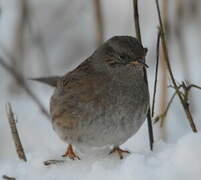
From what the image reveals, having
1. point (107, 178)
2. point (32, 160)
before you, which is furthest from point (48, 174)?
point (107, 178)

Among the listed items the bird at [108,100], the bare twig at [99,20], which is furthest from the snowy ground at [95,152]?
the bare twig at [99,20]

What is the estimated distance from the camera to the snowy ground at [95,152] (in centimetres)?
254

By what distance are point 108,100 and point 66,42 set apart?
14.0 feet

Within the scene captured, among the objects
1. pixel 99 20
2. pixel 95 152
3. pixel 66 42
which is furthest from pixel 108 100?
pixel 66 42

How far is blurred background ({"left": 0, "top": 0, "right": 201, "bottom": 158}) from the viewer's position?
17.6 feet

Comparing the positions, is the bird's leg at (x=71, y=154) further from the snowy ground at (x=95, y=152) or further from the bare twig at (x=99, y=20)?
the bare twig at (x=99, y=20)

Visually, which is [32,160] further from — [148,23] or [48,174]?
[148,23]

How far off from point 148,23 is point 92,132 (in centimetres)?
414

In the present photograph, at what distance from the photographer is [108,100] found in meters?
3.46

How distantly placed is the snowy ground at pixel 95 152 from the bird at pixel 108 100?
126mm

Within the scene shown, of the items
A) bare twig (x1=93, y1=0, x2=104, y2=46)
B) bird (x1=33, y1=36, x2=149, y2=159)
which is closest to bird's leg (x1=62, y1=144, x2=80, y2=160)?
bird (x1=33, y1=36, x2=149, y2=159)

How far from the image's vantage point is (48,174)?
118 inches

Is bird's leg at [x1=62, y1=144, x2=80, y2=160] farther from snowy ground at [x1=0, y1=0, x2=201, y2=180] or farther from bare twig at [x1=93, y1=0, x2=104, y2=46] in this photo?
bare twig at [x1=93, y1=0, x2=104, y2=46]

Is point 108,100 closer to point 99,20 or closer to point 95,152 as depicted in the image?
point 95,152
